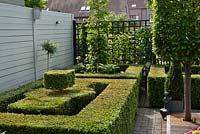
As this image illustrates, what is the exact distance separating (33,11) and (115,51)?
3497 millimetres

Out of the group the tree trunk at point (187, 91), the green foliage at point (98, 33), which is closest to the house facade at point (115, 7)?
the green foliage at point (98, 33)

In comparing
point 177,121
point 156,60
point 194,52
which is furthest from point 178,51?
point 156,60

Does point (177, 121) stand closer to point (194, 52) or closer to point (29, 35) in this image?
point (194, 52)

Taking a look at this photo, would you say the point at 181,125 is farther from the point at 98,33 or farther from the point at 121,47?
the point at 121,47

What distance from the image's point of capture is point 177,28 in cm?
505

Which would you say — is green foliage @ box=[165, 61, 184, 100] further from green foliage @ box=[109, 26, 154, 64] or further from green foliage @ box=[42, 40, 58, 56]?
green foliage @ box=[109, 26, 154, 64]

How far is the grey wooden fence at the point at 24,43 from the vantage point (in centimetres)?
620

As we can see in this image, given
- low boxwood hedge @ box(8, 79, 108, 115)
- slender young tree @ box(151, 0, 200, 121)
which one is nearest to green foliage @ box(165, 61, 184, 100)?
slender young tree @ box(151, 0, 200, 121)

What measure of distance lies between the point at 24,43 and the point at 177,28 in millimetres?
3517

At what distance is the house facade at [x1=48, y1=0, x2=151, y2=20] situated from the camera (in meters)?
30.4

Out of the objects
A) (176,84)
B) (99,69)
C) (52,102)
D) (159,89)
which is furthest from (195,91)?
(52,102)

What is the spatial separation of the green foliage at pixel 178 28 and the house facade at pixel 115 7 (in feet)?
79.6

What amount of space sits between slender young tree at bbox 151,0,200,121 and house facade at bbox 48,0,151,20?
24249mm

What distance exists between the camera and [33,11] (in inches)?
298
